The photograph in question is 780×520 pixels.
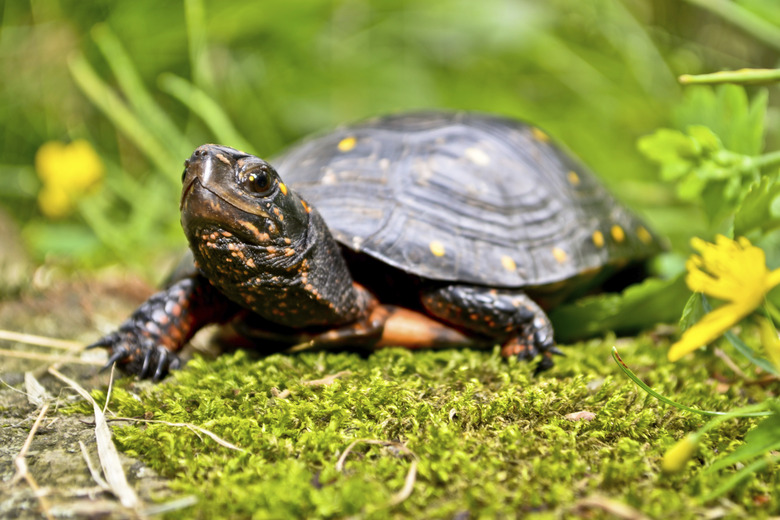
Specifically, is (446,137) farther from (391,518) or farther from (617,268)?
(391,518)

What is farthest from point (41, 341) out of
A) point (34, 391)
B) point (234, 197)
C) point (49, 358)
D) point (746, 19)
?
point (746, 19)

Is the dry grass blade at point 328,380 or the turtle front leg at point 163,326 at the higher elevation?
the turtle front leg at point 163,326

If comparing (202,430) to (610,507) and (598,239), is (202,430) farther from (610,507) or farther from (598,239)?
(598,239)

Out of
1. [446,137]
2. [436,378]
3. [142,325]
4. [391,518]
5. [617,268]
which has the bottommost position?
[617,268]

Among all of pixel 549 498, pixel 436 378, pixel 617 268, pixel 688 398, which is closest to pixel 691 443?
pixel 549 498

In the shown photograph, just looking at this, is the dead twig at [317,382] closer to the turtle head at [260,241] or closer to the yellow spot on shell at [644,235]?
the turtle head at [260,241]

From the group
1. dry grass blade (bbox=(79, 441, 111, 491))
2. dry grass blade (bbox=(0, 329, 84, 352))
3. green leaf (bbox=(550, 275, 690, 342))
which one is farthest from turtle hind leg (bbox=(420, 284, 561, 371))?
dry grass blade (bbox=(0, 329, 84, 352))

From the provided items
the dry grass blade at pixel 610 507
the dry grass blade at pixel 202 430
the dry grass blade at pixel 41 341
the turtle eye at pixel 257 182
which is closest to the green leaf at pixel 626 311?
the dry grass blade at pixel 610 507
